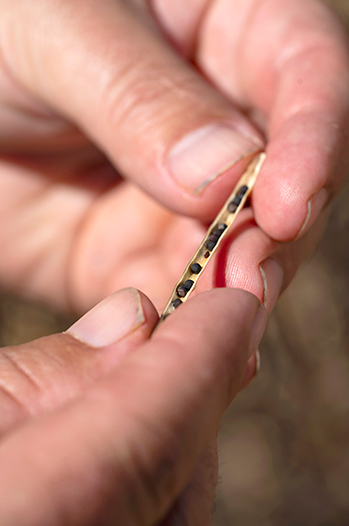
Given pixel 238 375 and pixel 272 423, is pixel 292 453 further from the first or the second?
pixel 238 375

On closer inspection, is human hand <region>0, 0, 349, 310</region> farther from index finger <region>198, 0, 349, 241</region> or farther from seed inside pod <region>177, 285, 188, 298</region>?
seed inside pod <region>177, 285, 188, 298</region>

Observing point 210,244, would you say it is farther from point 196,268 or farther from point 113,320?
point 113,320

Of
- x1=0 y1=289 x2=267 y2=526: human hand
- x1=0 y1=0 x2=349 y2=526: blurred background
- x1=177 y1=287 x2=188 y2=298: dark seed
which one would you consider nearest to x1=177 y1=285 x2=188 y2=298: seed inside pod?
x1=177 y1=287 x2=188 y2=298: dark seed

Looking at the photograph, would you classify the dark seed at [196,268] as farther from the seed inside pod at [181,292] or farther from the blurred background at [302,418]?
the blurred background at [302,418]

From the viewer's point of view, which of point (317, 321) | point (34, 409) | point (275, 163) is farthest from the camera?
point (317, 321)

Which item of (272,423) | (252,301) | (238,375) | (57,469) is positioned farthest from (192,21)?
(272,423)

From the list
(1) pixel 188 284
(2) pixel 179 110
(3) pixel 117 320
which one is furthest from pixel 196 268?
(2) pixel 179 110

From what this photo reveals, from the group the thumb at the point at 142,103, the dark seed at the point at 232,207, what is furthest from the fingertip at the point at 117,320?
the thumb at the point at 142,103
